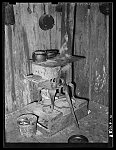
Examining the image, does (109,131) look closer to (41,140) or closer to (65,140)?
(65,140)

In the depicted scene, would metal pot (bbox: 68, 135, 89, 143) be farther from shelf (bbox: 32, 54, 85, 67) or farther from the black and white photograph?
shelf (bbox: 32, 54, 85, 67)

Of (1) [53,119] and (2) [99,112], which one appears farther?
(2) [99,112]

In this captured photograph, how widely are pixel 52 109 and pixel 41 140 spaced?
2.17 feet

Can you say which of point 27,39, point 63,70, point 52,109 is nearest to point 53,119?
point 52,109

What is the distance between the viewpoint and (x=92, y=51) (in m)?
5.56

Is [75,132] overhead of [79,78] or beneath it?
beneath

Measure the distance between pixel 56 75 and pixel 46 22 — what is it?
161 centimetres

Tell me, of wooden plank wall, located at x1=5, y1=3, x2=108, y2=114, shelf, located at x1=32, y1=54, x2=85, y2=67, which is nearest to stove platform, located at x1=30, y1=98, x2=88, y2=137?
wooden plank wall, located at x1=5, y1=3, x2=108, y2=114

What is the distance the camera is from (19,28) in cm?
485

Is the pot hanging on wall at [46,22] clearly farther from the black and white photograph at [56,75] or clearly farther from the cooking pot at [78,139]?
the cooking pot at [78,139]

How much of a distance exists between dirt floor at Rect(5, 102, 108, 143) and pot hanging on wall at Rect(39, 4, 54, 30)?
230 cm

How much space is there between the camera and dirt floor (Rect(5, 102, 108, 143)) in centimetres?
405

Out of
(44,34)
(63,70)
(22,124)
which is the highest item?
(44,34)

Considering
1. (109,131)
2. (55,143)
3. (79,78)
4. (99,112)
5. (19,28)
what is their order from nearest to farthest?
(55,143) → (109,131) → (19,28) → (99,112) → (79,78)
